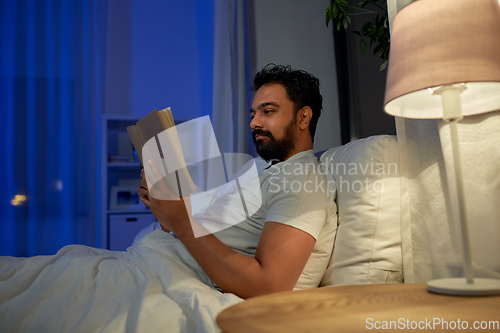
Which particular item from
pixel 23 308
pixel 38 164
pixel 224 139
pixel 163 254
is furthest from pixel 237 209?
pixel 38 164

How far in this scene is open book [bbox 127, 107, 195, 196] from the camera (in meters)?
0.97

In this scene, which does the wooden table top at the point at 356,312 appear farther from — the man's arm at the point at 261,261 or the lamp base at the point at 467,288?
the man's arm at the point at 261,261

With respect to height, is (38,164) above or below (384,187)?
above

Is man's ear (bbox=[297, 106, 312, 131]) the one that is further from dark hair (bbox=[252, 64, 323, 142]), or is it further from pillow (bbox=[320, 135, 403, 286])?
pillow (bbox=[320, 135, 403, 286])

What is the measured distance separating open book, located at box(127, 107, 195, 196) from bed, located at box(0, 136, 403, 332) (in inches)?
7.9

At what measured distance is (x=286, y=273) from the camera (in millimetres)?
899

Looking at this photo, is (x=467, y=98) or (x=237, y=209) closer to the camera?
(x=467, y=98)

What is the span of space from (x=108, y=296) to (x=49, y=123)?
2235 mm

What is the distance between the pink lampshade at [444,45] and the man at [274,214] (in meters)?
0.40

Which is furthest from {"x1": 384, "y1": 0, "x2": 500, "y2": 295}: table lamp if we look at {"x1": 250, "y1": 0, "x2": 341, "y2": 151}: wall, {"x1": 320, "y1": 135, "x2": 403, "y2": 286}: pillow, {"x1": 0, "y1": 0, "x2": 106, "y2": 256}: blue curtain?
{"x1": 0, "y1": 0, "x2": 106, "y2": 256}: blue curtain

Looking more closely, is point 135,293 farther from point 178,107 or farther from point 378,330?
point 178,107

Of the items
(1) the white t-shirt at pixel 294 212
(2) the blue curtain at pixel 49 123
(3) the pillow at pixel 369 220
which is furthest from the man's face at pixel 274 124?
(2) the blue curtain at pixel 49 123

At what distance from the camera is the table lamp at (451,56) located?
2.06 feet

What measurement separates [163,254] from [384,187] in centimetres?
64
